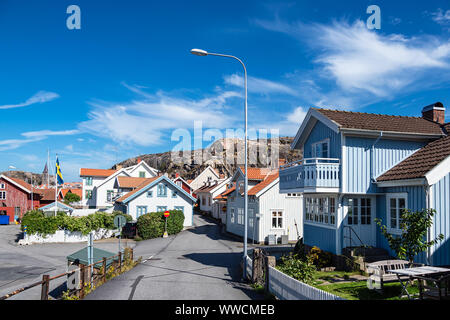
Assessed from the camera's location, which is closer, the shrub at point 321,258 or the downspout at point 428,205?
the downspout at point 428,205

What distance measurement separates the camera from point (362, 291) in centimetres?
1105

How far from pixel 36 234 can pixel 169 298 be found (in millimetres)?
24029

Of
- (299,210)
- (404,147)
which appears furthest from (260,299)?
(299,210)

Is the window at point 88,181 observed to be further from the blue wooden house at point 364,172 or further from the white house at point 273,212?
the blue wooden house at point 364,172

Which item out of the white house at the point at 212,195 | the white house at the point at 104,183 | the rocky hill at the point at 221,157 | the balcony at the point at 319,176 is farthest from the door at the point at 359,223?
the rocky hill at the point at 221,157

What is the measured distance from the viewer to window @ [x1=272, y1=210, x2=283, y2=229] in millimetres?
28266

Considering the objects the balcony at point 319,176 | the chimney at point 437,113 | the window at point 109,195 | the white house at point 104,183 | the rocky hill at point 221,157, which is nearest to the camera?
the balcony at point 319,176

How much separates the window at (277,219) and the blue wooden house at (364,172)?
10.6 m

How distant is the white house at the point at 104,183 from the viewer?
54156 millimetres

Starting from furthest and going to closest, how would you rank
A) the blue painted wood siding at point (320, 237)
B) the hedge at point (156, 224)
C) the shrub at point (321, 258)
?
1. the hedge at point (156, 224)
2. the blue painted wood siding at point (320, 237)
3. the shrub at point (321, 258)

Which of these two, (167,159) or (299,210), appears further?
(167,159)

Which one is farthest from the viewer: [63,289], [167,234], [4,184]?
[4,184]

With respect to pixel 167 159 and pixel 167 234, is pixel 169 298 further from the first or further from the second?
pixel 167 159

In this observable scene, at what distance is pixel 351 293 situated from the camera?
35.8 feet
